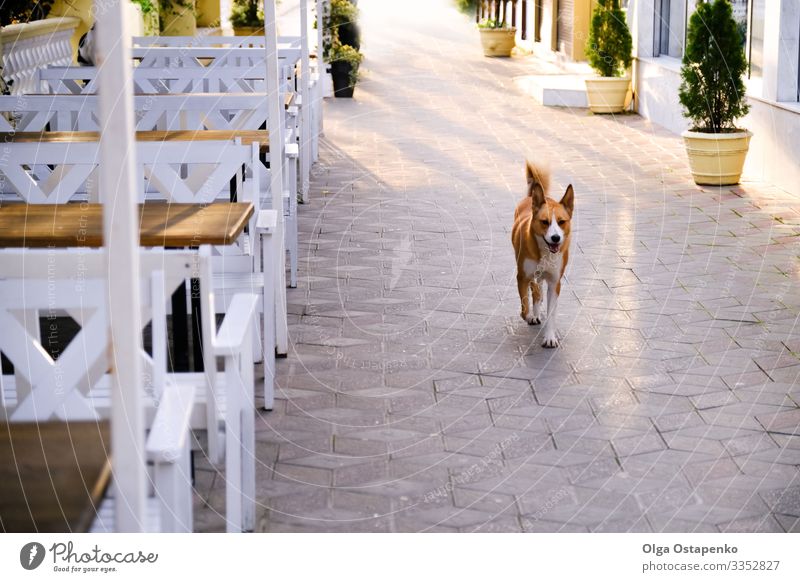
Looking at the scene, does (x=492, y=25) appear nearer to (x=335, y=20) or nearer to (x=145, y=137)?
(x=335, y=20)

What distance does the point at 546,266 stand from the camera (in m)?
5.04

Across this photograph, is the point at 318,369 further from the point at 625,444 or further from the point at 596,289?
the point at 596,289

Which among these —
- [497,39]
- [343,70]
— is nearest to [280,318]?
[343,70]

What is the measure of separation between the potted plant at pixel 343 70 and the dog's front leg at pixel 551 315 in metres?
10.5

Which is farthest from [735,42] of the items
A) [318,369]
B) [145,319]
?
[145,319]

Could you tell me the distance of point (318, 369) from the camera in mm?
4824

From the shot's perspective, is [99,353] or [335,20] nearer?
[99,353]

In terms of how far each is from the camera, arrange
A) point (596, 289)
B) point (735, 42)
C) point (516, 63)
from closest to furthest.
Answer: point (596, 289), point (735, 42), point (516, 63)

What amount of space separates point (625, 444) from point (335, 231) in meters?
3.87

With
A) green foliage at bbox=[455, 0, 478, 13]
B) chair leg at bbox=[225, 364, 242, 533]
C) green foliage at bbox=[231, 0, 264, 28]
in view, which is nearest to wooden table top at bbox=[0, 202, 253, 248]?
chair leg at bbox=[225, 364, 242, 533]

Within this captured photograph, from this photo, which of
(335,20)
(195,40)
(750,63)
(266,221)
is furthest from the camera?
(335,20)

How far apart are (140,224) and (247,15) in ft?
46.4

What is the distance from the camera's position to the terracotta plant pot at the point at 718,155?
8.88 metres
